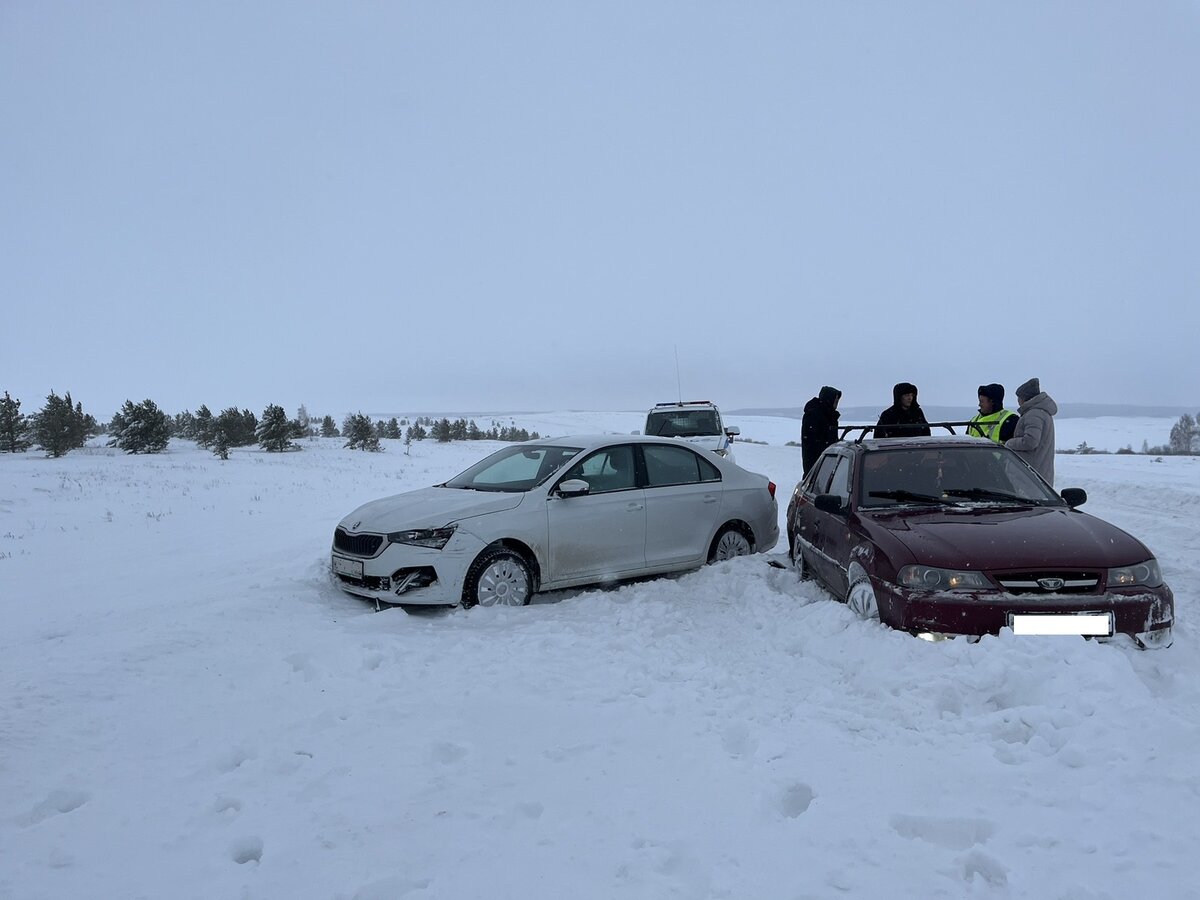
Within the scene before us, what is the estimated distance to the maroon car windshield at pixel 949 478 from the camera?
5.80 metres

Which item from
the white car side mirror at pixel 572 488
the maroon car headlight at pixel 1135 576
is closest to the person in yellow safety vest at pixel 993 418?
the maroon car headlight at pixel 1135 576

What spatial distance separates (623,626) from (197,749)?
9.93 ft

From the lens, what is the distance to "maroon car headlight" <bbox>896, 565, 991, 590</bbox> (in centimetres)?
446

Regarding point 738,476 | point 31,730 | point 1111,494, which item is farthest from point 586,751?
point 1111,494

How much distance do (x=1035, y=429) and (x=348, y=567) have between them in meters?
7.00

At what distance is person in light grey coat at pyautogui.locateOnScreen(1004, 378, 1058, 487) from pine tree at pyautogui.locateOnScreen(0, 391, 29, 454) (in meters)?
34.2

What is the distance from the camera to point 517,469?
7.21m

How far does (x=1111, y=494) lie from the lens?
45.1 feet

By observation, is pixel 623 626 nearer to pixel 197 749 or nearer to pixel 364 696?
pixel 364 696

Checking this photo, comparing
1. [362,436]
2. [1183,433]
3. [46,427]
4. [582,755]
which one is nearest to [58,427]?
[46,427]

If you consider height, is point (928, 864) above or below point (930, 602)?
below

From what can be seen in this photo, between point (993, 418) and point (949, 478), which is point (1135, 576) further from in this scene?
point (993, 418)

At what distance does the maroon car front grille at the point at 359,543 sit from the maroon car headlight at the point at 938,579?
13.6ft

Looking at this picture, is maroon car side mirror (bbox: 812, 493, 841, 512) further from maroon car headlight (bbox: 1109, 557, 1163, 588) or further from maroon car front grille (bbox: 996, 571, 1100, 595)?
maroon car headlight (bbox: 1109, 557, 1163, 588)
